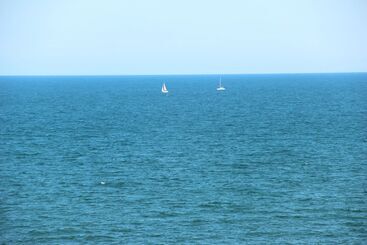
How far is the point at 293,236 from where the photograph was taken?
123ft

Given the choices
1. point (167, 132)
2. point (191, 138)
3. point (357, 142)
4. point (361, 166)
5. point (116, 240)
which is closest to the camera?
point (116, 240)

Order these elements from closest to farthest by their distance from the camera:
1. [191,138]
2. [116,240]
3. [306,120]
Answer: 1. [116,240]
2. [191,138]
3. [306,120]

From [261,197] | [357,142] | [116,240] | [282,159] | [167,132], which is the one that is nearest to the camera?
[116,240]

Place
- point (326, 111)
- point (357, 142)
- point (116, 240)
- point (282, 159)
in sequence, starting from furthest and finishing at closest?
point (326, 111) < point (357, 142) < point (282, 159) < point (116, 240)

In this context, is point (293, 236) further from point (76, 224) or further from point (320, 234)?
point (76, 224)

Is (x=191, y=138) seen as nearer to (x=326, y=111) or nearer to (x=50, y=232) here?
(x=50, y=232)

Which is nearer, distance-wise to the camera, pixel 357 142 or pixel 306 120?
pixel 357 142

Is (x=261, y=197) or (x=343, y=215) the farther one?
(x=261, y=197)

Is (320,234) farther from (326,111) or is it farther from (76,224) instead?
(326,111)

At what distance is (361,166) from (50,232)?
112 ft

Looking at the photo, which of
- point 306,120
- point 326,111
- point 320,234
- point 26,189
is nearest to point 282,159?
point 320,234

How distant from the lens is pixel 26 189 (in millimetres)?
49031

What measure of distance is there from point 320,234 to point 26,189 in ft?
86.1

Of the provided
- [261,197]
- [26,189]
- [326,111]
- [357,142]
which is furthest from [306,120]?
[26,189]
